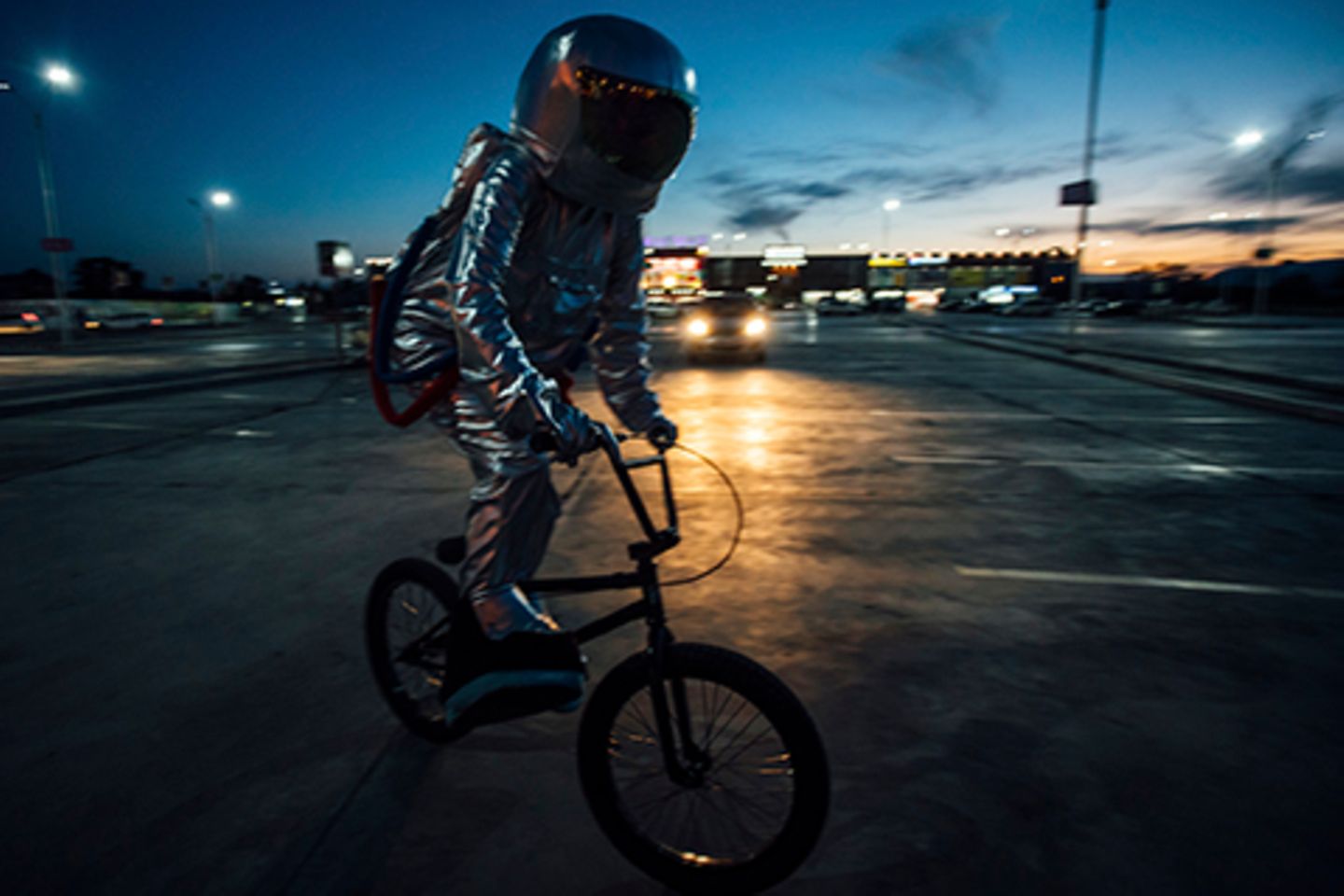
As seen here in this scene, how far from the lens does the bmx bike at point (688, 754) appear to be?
6.02ft

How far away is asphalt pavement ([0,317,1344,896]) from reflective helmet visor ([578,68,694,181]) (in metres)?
1.98

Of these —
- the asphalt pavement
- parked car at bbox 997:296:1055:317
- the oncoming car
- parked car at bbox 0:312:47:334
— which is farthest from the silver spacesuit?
parked car at bbox 997:296:1055:317

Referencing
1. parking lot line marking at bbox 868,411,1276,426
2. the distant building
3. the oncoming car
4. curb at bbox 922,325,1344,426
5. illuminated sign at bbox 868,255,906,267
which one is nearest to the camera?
parking lot line marking at bbox 868,411,1276,426

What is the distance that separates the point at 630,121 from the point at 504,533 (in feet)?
4.16

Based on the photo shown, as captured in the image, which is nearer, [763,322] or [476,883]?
[476,883]

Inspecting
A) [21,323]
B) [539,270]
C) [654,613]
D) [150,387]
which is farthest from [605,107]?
[21,323]

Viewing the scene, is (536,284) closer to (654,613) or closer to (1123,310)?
(654,613)

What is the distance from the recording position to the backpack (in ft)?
7.76

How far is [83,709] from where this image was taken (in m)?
2.87

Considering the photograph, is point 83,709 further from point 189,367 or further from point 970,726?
point 189,367

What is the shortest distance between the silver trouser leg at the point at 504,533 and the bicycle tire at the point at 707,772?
39cm

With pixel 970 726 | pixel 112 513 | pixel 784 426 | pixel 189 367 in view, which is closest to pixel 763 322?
pixel 784 426

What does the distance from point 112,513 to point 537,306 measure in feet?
16.2

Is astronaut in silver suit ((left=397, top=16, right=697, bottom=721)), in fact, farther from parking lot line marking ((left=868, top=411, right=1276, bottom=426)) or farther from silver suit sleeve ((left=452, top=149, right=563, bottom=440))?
parking lot line marking ((left=868, top=411, right=1276, bottom=426))
